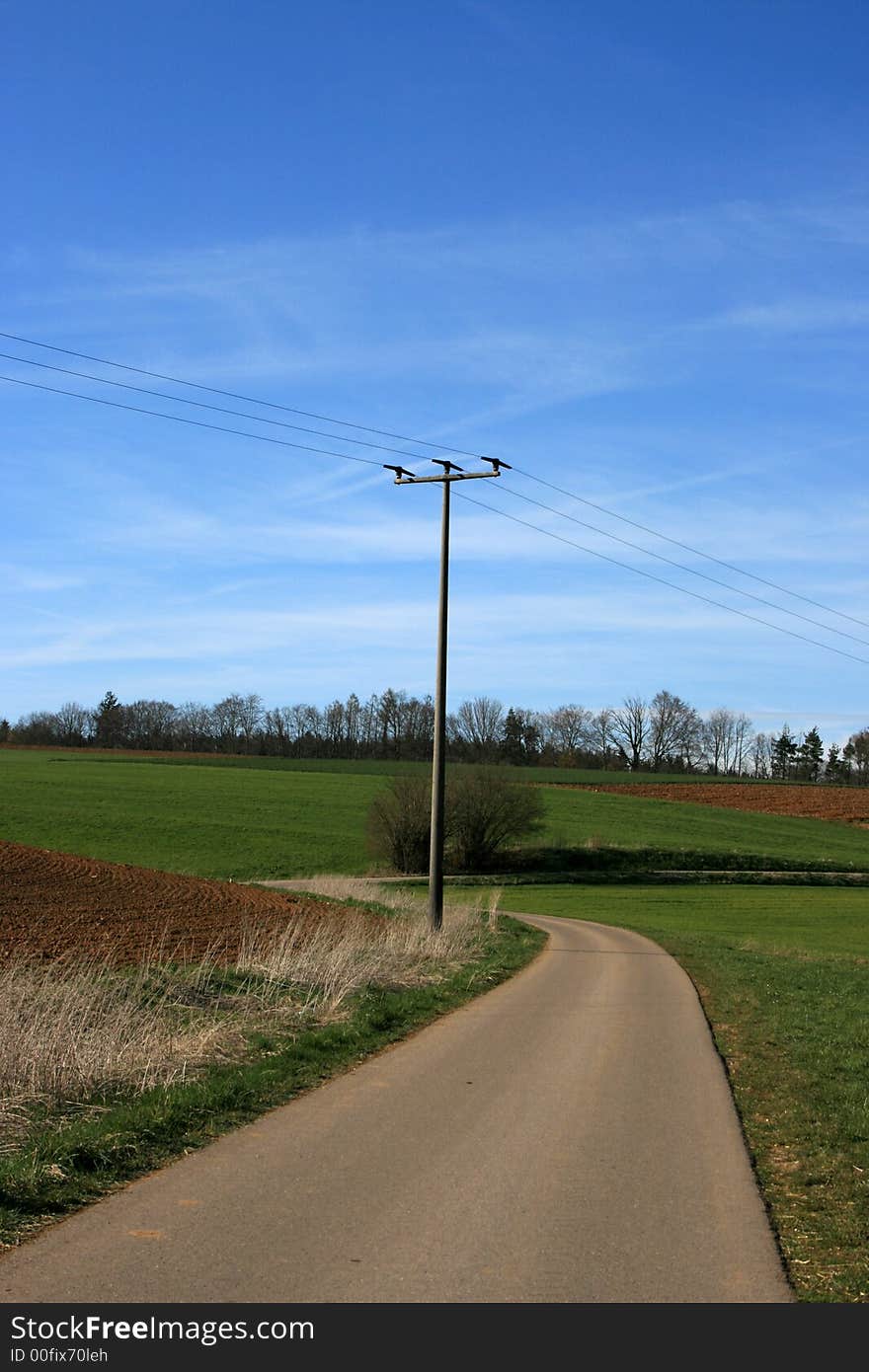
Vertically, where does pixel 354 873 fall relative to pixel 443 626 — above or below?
below

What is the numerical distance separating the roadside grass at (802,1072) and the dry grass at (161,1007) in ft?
15.9

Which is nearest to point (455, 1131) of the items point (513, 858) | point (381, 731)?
point (513, 858)

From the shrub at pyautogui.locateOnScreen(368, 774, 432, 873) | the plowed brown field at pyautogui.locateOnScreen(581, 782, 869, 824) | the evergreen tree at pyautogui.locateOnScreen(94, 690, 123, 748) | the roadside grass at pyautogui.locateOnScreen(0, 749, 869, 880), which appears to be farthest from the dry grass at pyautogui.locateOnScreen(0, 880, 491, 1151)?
A: the evergreen tree at pyautogui.locateOnScreen(94, 690, 123, 748)

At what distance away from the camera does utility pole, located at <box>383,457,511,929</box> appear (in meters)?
27.0

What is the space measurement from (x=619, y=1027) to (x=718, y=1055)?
1.88 metres

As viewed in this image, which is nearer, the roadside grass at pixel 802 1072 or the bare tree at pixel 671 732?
the roadside grass at pixel 802 1072

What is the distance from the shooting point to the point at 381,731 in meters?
152

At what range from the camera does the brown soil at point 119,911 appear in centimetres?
1759

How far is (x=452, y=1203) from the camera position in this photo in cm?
686

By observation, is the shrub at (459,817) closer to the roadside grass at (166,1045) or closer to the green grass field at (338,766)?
the green grass field at (338,766)

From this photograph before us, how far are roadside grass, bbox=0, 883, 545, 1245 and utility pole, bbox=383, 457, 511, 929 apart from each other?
765 centimetres

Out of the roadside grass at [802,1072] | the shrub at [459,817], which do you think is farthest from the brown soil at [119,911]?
the shrub at [459,817]

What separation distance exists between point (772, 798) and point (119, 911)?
82032 mm
